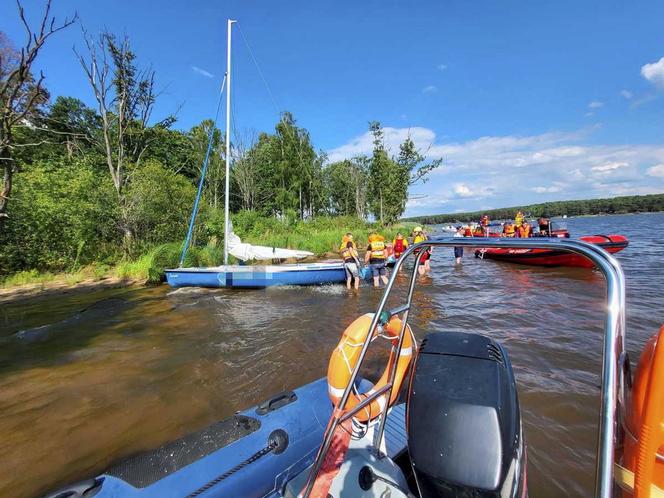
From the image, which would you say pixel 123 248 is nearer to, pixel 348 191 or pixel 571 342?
pixel 571 342

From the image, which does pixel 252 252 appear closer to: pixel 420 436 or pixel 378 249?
pixel 378 249

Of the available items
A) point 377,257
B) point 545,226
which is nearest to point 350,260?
point 377,257

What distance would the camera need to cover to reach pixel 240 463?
2096 millimetres

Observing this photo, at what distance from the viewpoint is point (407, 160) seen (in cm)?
3478

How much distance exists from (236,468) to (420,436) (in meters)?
1.29

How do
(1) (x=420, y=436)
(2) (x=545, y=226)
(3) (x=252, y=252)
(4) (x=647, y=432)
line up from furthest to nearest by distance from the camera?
(2) (x=545, y=226), (3) (x=252, y=252), (1) (x=420, y=436), (4) (x=647, y=432)

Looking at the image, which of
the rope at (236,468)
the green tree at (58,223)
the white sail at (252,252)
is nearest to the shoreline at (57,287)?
the green tree at (58,223)

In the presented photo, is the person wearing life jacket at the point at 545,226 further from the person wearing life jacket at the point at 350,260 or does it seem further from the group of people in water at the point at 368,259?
the person wearing life jacket at the point at 350,260

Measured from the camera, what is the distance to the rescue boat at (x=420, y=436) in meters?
1.01

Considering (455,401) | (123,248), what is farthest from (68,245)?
(455,401)

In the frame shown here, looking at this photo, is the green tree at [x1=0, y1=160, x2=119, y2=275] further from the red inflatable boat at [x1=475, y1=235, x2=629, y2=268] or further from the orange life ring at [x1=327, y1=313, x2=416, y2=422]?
the red inflatable boat at [x1=475, y1=235, x2=629, y2=268]

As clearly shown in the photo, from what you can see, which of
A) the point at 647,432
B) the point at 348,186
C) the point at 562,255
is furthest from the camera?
the point at 348,186

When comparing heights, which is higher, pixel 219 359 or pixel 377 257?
pixel 377 257

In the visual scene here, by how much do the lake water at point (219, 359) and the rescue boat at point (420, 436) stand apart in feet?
4.06
